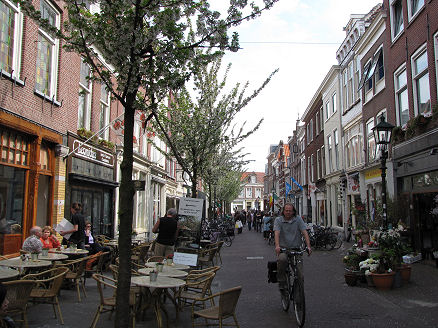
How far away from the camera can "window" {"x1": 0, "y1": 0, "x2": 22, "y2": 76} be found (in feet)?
30.1

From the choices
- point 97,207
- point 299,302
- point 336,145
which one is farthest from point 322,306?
point 336,145

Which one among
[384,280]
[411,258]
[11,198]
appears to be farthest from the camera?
[411,258]

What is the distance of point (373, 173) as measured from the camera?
18344 millimetres

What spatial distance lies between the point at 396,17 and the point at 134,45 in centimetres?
1413

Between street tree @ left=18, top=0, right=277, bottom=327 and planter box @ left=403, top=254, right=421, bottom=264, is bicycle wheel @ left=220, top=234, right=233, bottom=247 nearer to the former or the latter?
planter box @ left=403, top=254, right=421, bottom=264

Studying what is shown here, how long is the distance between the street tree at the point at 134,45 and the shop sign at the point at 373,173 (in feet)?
45.5

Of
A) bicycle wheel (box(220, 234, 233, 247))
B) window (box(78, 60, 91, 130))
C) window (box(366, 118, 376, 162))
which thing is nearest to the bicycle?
window (box(78, 60, 91, 130))

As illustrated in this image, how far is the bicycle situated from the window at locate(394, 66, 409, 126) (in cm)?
999

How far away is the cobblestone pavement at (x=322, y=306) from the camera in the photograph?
20.0ft

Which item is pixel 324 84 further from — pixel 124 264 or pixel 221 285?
pixel 124 264

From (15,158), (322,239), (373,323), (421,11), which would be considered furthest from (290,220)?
(322,239)

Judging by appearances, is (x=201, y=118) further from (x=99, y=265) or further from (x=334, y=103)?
(x=334, y=103)

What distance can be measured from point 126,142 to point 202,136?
928cm

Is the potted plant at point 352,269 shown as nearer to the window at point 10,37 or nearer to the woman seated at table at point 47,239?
the woman seated at table at point 47,239
